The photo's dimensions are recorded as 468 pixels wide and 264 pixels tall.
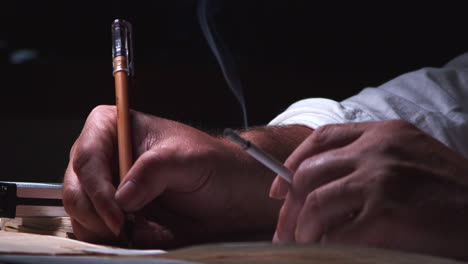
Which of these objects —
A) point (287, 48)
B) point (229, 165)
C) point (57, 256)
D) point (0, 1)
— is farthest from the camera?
point (287, 48)

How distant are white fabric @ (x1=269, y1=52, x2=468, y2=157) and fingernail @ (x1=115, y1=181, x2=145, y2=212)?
364mm

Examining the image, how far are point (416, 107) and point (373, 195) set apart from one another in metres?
0.45

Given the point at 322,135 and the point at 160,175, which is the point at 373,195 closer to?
the point at 322,135

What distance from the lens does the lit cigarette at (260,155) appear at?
0.94ft

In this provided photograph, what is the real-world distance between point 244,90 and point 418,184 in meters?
1.02

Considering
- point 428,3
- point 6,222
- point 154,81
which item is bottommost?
point 6,222

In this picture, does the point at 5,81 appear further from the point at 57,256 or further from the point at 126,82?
the point at 57,256

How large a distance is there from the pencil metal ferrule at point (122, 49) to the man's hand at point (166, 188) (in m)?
0.06

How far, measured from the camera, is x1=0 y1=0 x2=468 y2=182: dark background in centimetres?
126

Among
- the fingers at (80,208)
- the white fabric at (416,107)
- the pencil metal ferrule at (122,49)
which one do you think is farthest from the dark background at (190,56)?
the fingers at (80,208)

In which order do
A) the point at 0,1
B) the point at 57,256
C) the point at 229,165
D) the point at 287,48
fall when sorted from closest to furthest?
the point at 57,256
the point at 229,165
the point at 0,1
the point at 287,48

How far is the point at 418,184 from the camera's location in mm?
352

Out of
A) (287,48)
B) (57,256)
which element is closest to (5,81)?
(287,48)

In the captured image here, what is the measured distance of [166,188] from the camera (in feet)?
1.77
